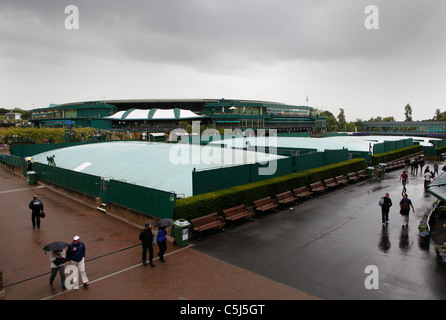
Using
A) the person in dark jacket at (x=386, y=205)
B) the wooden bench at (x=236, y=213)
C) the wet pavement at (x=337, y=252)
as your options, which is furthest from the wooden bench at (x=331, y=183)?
the wooden bench at (x=236, y=213)

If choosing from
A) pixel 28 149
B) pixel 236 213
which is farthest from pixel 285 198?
pixel 28 149

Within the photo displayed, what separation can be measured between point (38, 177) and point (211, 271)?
80.0ft

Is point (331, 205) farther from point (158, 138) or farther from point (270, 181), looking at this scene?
point (158, 138)

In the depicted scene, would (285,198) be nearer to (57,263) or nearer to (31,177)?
(57,263)

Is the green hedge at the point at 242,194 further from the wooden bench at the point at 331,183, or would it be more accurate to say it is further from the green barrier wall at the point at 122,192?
the green barrier wall at the point at 122,192

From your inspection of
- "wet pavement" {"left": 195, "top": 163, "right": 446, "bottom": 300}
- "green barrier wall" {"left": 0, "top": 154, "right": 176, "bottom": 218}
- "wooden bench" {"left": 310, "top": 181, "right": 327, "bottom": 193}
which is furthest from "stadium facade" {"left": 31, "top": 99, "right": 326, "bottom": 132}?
"wet pavement" {"left": 195, "top": 163, "right": 446, "bottom": 300}

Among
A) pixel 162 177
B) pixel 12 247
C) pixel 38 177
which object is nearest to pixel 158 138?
pixel 38 177

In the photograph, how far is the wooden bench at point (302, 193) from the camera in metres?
18.5

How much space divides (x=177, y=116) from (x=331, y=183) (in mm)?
91200

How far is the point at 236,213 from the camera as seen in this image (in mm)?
14602

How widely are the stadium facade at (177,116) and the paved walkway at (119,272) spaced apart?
298ft
